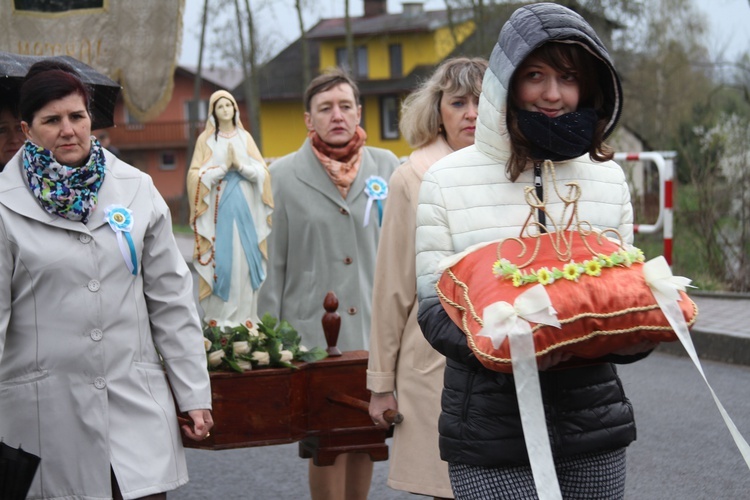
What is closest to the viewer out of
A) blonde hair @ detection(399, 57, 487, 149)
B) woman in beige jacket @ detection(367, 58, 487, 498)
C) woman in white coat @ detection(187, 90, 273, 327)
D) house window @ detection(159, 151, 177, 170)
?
woman in beige jacket @ detection(367, 58, 487, 498)

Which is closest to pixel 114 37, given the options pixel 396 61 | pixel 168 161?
pixel 396 61

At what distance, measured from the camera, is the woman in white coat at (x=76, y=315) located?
11.5ft

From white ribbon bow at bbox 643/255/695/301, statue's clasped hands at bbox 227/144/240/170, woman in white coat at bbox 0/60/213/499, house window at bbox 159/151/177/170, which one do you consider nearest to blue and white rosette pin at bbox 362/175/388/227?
woman in white coat at bbox 0/60/213/499

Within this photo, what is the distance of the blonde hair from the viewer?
4.33 metres

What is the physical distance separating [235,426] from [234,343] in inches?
13.9

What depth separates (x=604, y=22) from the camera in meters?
33.4

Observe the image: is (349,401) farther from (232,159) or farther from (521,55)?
(232,159)

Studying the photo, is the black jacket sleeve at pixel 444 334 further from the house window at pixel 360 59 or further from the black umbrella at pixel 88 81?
the house window at pixel 360 59

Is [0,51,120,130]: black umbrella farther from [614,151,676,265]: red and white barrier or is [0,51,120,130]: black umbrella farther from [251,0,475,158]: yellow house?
[251,0,475,158]: yellow house

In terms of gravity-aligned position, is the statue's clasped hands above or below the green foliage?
above

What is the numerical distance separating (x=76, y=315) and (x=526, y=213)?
56.1 inches

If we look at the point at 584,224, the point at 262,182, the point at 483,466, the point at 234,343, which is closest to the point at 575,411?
the point at 483,466

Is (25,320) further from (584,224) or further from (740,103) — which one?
(740,103)

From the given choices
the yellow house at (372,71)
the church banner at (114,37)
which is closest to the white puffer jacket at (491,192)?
the church banner at (114,37)
